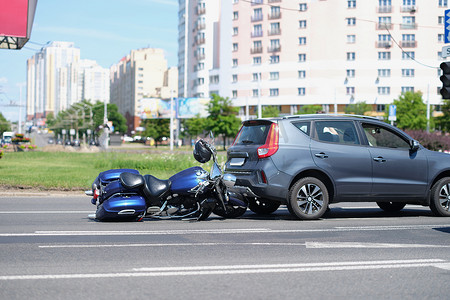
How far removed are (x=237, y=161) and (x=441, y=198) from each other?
12.5 feet

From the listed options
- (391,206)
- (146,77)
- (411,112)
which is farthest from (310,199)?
(146,77)

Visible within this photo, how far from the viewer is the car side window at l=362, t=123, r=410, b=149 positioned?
33.9 feet

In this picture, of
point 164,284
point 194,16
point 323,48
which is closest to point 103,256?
point 164,284

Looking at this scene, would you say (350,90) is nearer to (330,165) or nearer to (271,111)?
(271,111)

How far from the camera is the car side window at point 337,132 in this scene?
1001 cm

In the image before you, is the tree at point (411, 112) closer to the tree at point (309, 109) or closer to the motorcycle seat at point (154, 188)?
the tree at point (309, 109)

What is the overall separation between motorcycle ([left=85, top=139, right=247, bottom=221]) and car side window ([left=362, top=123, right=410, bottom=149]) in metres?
2.79

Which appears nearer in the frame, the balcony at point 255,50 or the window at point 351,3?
the window at point 351,3

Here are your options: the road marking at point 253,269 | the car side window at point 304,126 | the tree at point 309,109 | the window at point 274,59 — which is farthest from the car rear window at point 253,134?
the window at point 274,59

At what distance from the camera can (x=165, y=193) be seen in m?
9.01

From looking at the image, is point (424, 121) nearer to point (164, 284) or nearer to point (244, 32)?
point (244, 32)

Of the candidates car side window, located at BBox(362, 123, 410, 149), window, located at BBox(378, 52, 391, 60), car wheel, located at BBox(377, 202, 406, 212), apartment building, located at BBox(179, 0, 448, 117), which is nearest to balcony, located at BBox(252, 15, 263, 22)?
apartment building, located at BBox(179, 0, 448, 117)

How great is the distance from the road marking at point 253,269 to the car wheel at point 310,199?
3.41 m

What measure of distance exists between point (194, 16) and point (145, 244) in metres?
102
